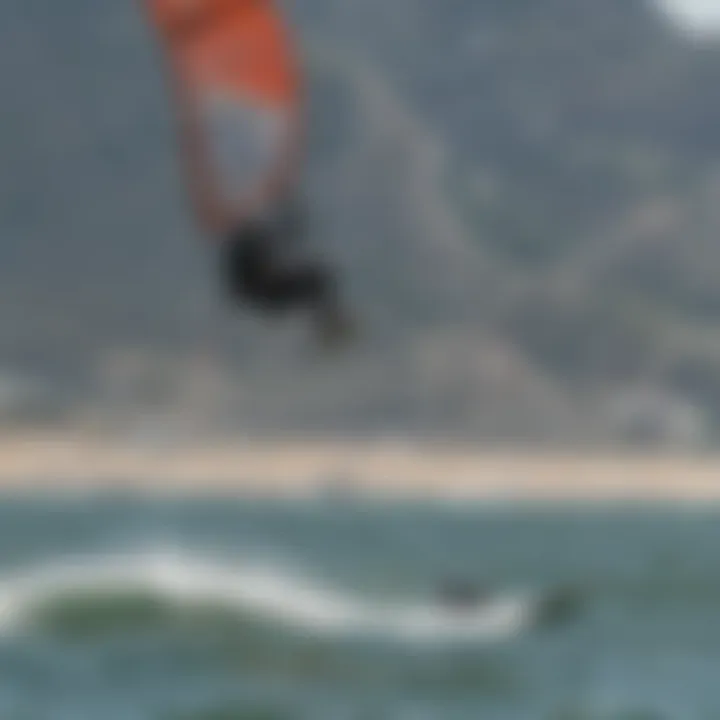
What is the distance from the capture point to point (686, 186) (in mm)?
2316

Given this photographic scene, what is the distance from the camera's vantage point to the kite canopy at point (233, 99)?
2256 mm

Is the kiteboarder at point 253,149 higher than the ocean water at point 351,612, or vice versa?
the kiteboarder at point 253,149

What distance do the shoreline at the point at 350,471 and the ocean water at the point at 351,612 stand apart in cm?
2

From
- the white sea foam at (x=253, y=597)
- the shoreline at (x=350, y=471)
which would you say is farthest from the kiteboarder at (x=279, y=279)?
the white sea foam at (x=253, y=597)

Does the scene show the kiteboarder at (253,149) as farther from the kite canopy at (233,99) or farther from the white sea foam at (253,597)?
the white sea foam at (253,597)

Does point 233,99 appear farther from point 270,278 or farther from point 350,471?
point 350,471

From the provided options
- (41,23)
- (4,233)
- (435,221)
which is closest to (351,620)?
(435,221)

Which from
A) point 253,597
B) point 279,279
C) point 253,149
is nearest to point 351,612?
point 253,597

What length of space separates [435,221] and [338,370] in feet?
0.71

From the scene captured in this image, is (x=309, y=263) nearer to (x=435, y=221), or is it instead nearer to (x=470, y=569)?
(x=435, y=221)

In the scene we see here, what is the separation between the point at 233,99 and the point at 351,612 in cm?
66

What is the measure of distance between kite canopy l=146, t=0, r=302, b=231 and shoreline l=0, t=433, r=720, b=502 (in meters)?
0.29

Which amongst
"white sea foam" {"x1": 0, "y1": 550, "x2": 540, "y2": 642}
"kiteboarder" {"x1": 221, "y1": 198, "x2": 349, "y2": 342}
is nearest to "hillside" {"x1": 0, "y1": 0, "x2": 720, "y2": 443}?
"kiteboarder" {"x1": 221, "y1": 198, "x2": 349, "y2": 342}

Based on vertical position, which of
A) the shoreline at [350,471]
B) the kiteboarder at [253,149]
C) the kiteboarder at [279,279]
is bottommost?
the shoreline at [350,471]
